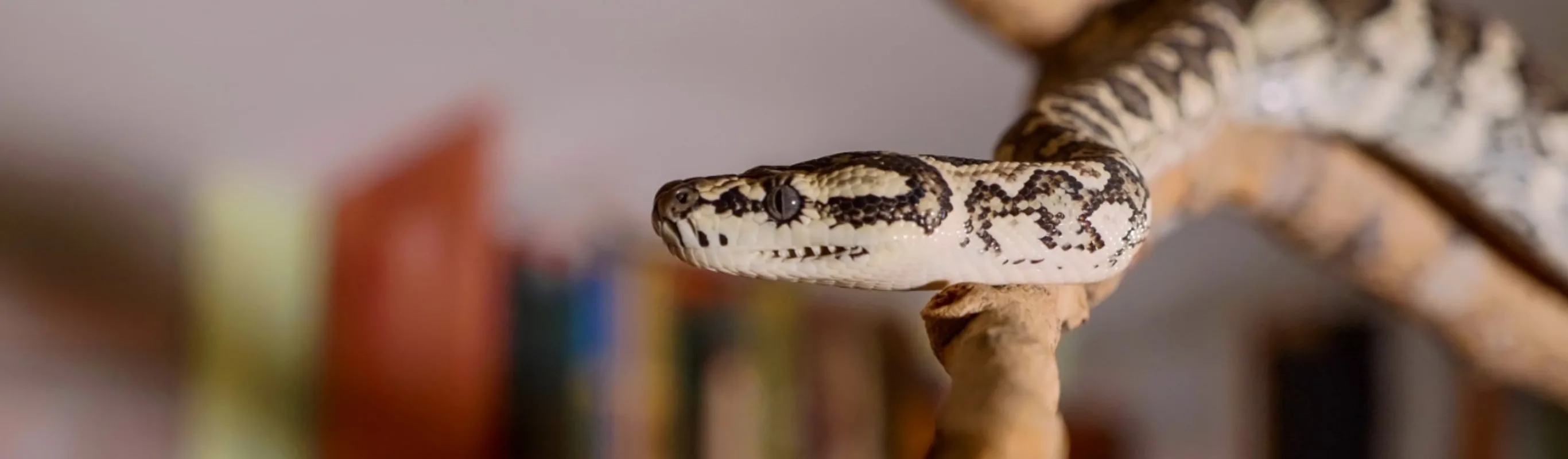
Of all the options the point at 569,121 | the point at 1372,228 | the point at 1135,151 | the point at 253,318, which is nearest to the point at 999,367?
the point at 1135,151

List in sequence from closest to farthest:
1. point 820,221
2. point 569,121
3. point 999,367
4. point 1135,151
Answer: point 999,367 → point 820,221 → point 1135,151 → point 569,121

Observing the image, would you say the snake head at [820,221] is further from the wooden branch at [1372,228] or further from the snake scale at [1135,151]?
the wooden branch at [1372,228]

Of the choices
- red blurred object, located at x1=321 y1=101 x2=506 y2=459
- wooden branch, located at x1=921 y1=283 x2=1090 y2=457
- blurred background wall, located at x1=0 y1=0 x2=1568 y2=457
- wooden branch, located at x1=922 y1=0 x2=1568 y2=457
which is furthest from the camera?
red blurred object, located at x1=321 y1=101 x2=506 y2=459

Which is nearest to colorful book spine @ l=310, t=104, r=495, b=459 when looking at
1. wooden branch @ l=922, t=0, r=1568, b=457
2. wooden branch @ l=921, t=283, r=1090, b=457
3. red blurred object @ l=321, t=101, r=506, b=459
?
red blurred object @ l=321, t=101, r=506, b=459

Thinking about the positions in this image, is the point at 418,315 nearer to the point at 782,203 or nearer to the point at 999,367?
the point at 782,203

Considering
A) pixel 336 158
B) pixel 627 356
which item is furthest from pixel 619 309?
pixel 336 158

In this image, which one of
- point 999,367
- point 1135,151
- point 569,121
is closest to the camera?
point 999,367

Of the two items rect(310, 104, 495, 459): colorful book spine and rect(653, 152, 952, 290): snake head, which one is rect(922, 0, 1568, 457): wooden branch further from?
rect(310, 104, 495, 459): colorful book spine

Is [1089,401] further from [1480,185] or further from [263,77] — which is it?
[263,77]
